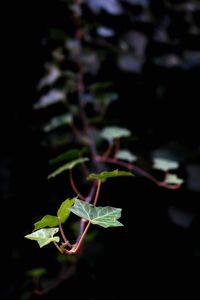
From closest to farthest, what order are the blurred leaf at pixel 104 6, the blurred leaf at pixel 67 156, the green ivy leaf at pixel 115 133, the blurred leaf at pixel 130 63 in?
the blurred leaf at pixel 67 156 → the green ivy leaf at pixel 115 133 → the blurred leaf at pixel 104 6 → the blurred leaf at pixel 130 63

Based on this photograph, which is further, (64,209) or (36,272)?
(36,272)

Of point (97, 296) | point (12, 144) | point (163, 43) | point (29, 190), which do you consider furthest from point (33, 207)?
point (163, 43)

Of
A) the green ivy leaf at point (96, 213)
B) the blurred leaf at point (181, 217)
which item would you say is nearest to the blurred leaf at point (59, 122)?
the blurred leaf at point (181, 217)

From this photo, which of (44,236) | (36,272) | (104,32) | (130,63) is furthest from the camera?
(130,63)

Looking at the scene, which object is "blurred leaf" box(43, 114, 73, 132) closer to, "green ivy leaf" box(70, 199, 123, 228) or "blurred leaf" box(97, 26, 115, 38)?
"blurred leaf" box(97, 26, 115, 38)

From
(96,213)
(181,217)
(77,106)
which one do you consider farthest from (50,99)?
(96,213)

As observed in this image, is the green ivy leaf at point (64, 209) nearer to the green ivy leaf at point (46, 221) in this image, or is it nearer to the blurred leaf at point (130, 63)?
the green ivy leaf at point (46, 221)

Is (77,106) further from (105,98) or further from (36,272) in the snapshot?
(36,272)
